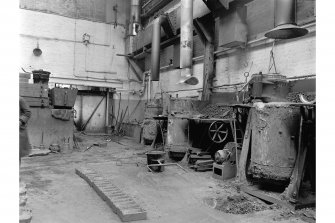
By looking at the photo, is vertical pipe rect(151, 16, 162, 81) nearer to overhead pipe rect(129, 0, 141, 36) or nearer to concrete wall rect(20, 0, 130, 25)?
overhead pipe rect(129, 0, 141, 36)

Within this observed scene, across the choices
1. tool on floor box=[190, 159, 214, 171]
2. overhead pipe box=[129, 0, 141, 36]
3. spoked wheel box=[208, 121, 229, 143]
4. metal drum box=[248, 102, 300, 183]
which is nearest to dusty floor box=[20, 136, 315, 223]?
tool on floor box=[190, 159, 214, 171]

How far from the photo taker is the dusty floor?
3.41m

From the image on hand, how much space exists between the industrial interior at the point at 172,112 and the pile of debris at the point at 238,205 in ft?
0.05

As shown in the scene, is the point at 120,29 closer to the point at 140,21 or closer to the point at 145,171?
the point at 140,21

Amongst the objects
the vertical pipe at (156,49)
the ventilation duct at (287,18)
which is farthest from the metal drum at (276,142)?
the vertical pipe at (156,49)

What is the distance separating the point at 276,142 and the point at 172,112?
10.8ft

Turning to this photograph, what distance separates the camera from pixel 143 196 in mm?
4168

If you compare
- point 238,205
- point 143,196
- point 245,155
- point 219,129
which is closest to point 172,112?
point 219,129

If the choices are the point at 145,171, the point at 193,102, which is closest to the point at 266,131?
the point at 145,171

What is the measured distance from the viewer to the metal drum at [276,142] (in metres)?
4.02

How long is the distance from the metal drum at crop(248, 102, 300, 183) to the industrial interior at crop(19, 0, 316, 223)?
0.01 m

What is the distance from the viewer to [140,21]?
513 inches

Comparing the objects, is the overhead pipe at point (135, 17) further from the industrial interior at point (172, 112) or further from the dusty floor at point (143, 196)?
the dusty floor at point (143, 196)

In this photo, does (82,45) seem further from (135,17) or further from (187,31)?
(187,31)
